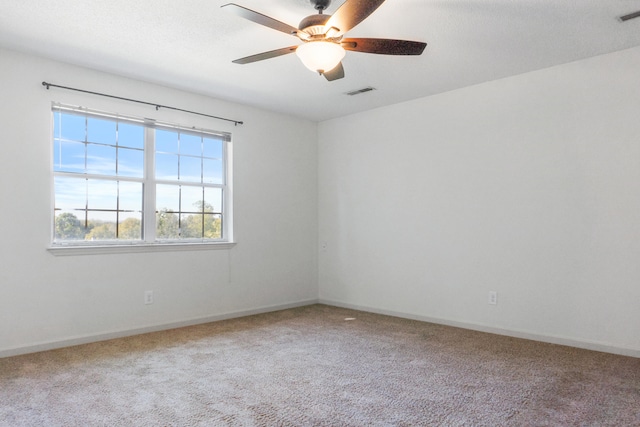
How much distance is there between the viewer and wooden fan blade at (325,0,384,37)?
2.10 m

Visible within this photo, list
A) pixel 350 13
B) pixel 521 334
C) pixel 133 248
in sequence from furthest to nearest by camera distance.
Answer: pixel 133 248 → pixel 521 334 → pixel 350 13

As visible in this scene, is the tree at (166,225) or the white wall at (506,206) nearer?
the white wall at (506,206)

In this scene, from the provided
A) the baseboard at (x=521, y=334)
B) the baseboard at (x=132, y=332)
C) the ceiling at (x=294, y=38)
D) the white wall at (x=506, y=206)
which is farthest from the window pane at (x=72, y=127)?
the baseboard at (x=521, y=334)

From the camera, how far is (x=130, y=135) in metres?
4.09

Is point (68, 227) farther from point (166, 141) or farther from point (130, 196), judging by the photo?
point (166, 141)

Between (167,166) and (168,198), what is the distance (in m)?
0.33

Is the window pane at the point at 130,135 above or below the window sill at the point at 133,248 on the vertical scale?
above

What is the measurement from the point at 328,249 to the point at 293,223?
1.94ft

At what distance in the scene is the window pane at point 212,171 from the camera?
467 cm

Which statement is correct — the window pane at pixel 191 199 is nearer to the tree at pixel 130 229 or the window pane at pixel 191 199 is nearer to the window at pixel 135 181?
the window at pixel 135 181

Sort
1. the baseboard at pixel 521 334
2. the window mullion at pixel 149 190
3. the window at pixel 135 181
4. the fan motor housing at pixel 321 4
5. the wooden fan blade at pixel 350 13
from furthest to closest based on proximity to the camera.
→ the window mullion at pixel 149 190
the window at pixel 135 181
the baseboard at pixel 521 334
the fan motor housing at pixel 321 4
the wooden fan blade at pixel 350 13

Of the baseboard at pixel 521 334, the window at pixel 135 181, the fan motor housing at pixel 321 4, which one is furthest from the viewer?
the window at pixel 135 181

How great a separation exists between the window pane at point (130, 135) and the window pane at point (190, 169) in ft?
1.53

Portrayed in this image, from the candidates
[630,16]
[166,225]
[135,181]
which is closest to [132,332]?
[166,225]
